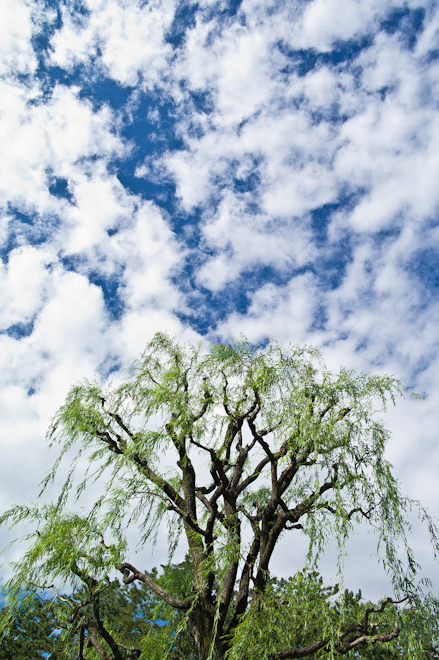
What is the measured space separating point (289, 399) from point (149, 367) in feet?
8.48

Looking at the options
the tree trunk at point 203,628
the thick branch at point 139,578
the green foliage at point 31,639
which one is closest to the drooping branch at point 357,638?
the tree trunk at point 203,628

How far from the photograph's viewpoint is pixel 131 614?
34.6 feet

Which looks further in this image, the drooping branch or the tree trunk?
the tree trunk

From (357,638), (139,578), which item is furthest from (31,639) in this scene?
(357,638)

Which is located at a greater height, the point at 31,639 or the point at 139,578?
the point at 139,578

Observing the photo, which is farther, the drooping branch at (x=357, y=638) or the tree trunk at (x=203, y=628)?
the tree trunk at (x=203, y=628)

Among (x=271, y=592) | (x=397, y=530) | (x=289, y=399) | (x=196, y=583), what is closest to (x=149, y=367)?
(x=289, y=399)

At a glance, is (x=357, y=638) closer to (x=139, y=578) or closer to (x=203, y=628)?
(x=203, y=628)

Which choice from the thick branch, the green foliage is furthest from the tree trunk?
the green foliage

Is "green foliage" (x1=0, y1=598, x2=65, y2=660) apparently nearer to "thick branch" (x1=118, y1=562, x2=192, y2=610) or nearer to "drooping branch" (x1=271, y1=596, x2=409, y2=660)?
"thick branch" (x1=118, y1=562, x2=192, y2=610)

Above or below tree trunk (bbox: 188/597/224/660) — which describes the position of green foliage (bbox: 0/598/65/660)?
below

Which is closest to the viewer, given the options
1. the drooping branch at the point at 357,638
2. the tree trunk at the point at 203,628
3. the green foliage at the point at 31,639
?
the drooping branch at the point at 357,638

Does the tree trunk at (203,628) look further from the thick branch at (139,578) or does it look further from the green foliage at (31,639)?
the green foliage at (31,639)

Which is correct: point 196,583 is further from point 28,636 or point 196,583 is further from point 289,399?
point 28,636
